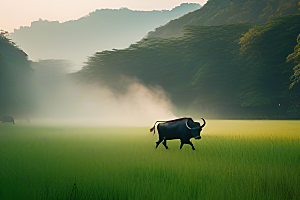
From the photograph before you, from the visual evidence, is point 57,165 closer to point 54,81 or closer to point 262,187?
point 262,187

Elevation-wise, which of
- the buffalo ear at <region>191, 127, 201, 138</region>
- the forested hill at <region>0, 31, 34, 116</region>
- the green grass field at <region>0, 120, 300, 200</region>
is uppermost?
the forested hill at <region>0, 31, 34, 116</region>

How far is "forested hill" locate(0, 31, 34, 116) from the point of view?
28234 mm

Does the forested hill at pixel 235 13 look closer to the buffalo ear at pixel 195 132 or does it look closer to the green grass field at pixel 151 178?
the buffalo ear at pixel 195 132

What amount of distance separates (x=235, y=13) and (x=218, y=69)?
615 inches

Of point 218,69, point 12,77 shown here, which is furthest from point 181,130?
point 218,69

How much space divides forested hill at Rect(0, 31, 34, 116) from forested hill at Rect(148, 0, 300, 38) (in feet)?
109

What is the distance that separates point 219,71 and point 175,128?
3708 centimetres

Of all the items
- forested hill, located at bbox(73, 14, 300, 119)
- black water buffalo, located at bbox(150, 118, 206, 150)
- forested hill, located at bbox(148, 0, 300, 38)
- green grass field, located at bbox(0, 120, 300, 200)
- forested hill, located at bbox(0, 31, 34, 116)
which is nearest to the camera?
green grass field, located at bbox(0, 120, 300, 200)

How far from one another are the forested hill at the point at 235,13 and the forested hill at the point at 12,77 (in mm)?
33264

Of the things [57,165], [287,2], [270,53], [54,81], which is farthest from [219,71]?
[54,81]

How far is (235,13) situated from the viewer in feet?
176

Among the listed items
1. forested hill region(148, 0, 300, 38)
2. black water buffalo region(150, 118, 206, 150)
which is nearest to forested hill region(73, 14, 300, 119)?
forested hill region(148, 0, 300, 38)

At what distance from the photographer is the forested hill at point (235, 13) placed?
44.8 metres

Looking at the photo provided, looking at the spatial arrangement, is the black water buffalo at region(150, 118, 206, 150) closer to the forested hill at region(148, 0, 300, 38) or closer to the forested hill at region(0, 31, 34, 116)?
the forested hill at region(0, 31, 34, 116)
